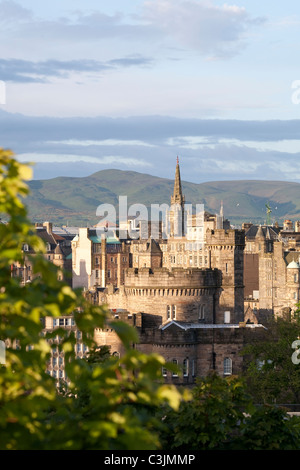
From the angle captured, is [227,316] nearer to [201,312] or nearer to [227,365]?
[201,312]

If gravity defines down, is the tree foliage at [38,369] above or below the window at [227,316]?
above

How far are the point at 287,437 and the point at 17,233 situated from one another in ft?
46.2

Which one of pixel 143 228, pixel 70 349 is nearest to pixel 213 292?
pixel 70 349

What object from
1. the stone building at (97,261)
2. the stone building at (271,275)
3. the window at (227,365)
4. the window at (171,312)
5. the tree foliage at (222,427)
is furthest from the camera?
the stone building at (97,261)

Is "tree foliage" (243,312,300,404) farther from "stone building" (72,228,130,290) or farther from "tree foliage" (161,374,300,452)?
"stone building" (72,228,130,290)

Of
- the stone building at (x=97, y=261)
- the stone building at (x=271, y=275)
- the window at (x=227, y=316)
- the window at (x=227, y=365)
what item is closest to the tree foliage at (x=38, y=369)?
the window at (x=227, y=365)

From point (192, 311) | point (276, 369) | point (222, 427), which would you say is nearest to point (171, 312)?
point (192, 311)

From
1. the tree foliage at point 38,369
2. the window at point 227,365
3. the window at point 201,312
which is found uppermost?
the tree foliage at point 38,369

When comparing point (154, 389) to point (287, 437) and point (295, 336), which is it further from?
point (295, 336)

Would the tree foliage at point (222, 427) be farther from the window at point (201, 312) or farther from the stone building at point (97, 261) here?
the stone building at point (97, 261)

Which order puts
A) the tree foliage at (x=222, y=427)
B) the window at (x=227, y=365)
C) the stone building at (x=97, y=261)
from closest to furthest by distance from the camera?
the tree foliage at (x=222, y=427) < the window at (x=227, y=365) < the stone building at (x=97, y=261)

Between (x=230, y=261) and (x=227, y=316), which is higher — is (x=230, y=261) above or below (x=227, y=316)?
above

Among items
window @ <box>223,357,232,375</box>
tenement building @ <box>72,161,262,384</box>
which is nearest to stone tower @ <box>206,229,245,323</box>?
tenement building @ <box>72,161,262,384</box>

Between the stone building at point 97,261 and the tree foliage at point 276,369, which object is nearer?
the tree foliage at point 276,369
